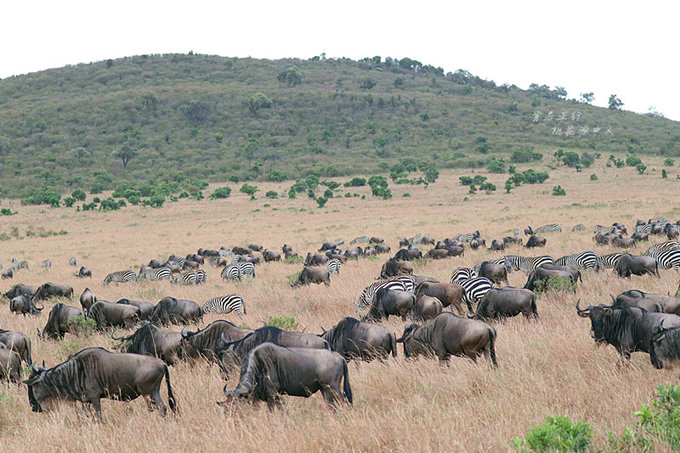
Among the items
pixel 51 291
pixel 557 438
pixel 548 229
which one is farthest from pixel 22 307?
pixel 548 229

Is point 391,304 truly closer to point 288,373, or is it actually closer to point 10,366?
point 288,373

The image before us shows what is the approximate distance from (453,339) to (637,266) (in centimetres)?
877

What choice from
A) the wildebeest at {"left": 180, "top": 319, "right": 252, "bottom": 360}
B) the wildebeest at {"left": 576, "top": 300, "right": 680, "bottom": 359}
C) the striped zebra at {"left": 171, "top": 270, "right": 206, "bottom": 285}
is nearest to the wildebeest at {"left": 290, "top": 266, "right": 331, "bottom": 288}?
the striped zebra at {"left": 171, "top": 270, "right": 206, "bottom": 285}

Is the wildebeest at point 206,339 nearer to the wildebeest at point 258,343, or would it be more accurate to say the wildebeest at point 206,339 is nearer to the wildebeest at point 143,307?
the wildebeest at point 258,343

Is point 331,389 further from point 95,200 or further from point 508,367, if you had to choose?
point 95,200

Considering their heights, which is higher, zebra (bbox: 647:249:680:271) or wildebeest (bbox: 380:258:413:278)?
zebra (bbox: 647:249:680:271)

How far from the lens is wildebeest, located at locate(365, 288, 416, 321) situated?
1147 cm

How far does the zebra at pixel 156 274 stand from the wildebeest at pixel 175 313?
12.0 meters

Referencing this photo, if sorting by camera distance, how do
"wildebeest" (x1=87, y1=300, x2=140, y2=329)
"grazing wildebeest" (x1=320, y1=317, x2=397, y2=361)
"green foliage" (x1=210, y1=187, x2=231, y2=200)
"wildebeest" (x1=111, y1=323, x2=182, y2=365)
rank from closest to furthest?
"grazing wildebeest" (x1=320, y1=317, x2=397, y2=361)
"wildebeest" (x1=111, y1=323, x2=182, y2=365)
"wildebeest" (x1=87, y1=300, x2=140, y2=329)
"green foliage" (x1=210, y1=187, x2=231, y2=200)

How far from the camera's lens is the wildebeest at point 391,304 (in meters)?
11.5

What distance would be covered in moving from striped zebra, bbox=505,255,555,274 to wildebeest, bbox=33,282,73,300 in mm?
14631

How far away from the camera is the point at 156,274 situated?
81.9ft

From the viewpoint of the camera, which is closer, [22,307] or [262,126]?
[22,307]

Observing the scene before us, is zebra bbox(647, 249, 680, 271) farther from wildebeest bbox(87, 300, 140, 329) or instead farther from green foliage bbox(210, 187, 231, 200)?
green foliage bbox(210, 187, 231, 200)
